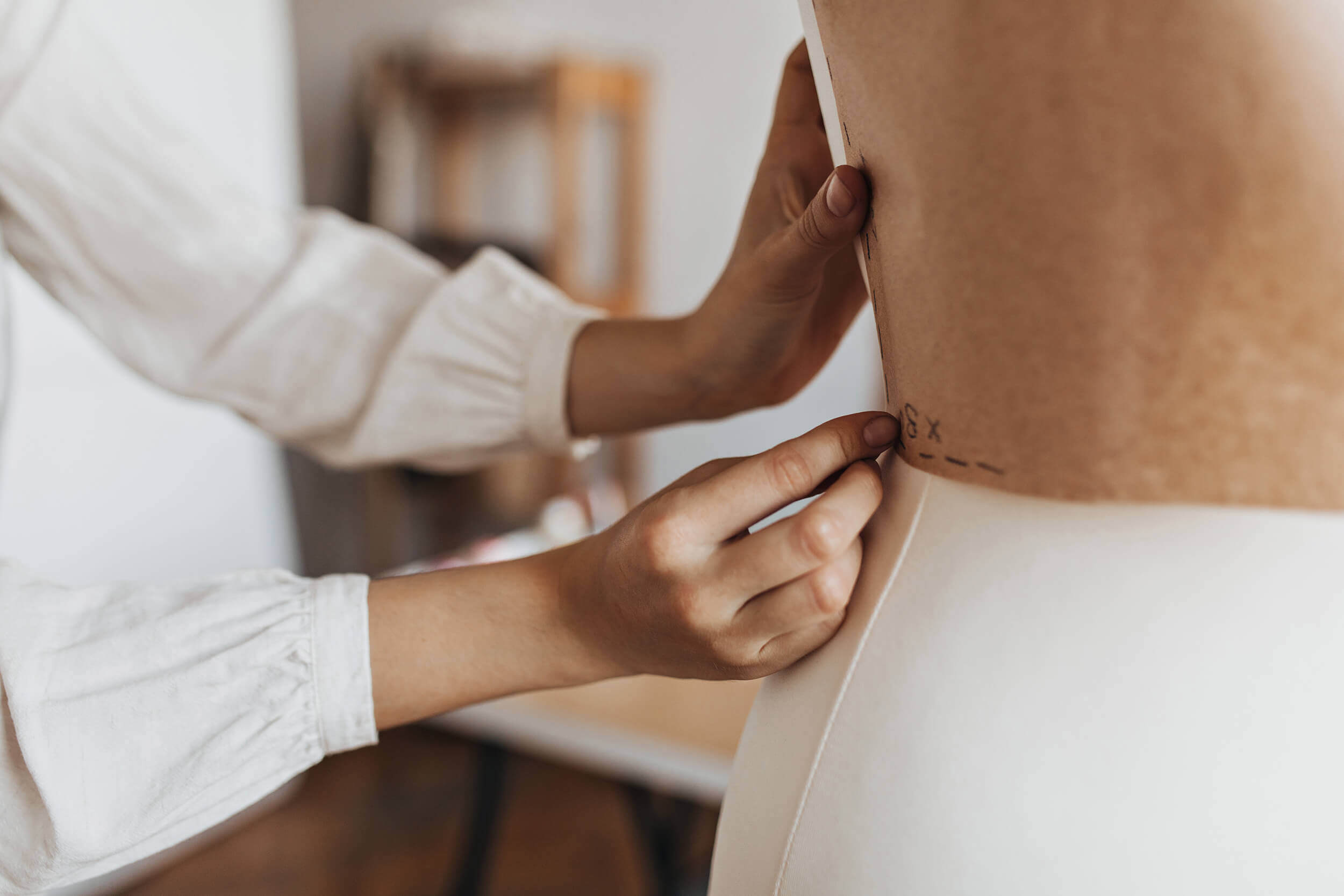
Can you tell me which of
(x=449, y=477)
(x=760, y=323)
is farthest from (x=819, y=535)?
(x=449, y=477)

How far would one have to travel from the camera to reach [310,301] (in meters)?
0.80

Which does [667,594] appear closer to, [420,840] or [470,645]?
[470,645]

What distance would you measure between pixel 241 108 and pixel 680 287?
1.23 meters

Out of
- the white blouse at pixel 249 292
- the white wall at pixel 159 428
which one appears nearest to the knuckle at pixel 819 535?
the white blouse at pixel 249 292

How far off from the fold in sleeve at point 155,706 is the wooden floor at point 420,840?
131 cm

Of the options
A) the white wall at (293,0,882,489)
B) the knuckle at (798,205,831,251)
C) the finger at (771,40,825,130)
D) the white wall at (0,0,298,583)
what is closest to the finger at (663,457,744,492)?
the knuckle at (798,205,831,251)

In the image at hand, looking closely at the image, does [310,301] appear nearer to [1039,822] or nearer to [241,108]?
[1039,822]

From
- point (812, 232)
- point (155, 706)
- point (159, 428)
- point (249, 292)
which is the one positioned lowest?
point (159, 428)

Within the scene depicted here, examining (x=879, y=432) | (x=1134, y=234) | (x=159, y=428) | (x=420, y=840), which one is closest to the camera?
(x=1134, y=234)

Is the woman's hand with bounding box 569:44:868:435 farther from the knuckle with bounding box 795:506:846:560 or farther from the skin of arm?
the knuckle with bounding box 795:506:846:560

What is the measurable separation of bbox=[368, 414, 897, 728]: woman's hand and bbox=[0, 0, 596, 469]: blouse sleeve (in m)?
0.26

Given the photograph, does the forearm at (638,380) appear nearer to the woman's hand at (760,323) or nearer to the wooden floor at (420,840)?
the woman's hand at (760,323)

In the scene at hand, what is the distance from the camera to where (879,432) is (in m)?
0.47

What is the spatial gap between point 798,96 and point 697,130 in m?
2.28
